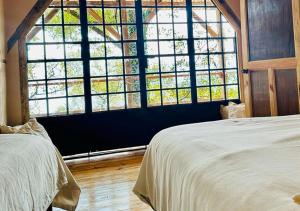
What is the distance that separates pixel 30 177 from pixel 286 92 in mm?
2054

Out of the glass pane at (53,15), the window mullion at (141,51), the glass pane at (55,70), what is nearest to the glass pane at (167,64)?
the window mullion at (141,51)

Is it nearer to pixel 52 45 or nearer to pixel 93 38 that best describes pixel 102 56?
pixel 93 38

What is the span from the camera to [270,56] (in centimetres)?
258

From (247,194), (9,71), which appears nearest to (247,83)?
(247,194)

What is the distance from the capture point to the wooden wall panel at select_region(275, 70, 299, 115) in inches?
93.5

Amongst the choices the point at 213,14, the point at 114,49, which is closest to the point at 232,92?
the point at 213,14

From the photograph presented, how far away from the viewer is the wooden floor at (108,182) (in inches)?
100

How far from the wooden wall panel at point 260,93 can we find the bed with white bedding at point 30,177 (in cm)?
184

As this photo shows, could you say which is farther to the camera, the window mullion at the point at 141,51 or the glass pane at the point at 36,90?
the window mullion at the point at 141,51

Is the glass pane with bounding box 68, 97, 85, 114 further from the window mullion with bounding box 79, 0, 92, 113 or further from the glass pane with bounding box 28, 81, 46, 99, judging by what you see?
the glass pane with bounding box 28, 81, 46, 99

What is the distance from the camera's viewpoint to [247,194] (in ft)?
2.30

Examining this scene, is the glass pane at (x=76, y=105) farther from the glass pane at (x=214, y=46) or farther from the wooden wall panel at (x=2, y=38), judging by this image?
the glass pane at (x=214, y=46)

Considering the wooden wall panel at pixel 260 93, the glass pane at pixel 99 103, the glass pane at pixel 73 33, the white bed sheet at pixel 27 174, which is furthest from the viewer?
the glass pane at pixel 99 103

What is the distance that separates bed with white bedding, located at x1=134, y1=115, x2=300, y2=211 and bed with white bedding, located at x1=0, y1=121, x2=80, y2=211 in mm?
603
